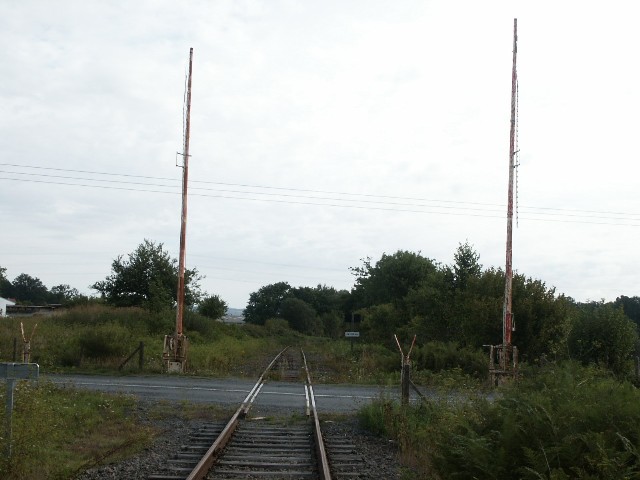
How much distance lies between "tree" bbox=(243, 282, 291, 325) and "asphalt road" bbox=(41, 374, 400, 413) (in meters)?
121

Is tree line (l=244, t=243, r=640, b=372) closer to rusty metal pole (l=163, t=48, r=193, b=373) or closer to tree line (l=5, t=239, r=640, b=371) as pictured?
tree line (l=5, t=239, r=640, b=371)

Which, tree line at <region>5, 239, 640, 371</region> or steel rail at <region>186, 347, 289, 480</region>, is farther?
tree line at <region>5, 239, 640, 371</region>

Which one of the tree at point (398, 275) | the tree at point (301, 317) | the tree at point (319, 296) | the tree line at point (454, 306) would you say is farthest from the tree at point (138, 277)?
the tree at point (319, 296)

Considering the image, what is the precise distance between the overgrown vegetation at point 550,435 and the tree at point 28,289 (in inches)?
6388

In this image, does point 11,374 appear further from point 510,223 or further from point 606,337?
point 606,337

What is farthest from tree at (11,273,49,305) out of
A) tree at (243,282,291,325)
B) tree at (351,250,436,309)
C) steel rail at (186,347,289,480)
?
steel rail at (186,347,289,480)

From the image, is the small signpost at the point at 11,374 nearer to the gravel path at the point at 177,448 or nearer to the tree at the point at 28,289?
the gravel path at the point at 177,448

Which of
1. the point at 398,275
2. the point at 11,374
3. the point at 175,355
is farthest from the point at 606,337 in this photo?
the point at 398,275

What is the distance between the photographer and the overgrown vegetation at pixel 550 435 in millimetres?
6250

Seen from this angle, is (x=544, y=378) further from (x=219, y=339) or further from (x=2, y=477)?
(x=219, y=339)

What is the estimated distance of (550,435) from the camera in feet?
22.8

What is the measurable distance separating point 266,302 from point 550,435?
145 m

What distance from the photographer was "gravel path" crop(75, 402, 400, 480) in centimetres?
938

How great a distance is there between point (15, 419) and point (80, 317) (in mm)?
36987
